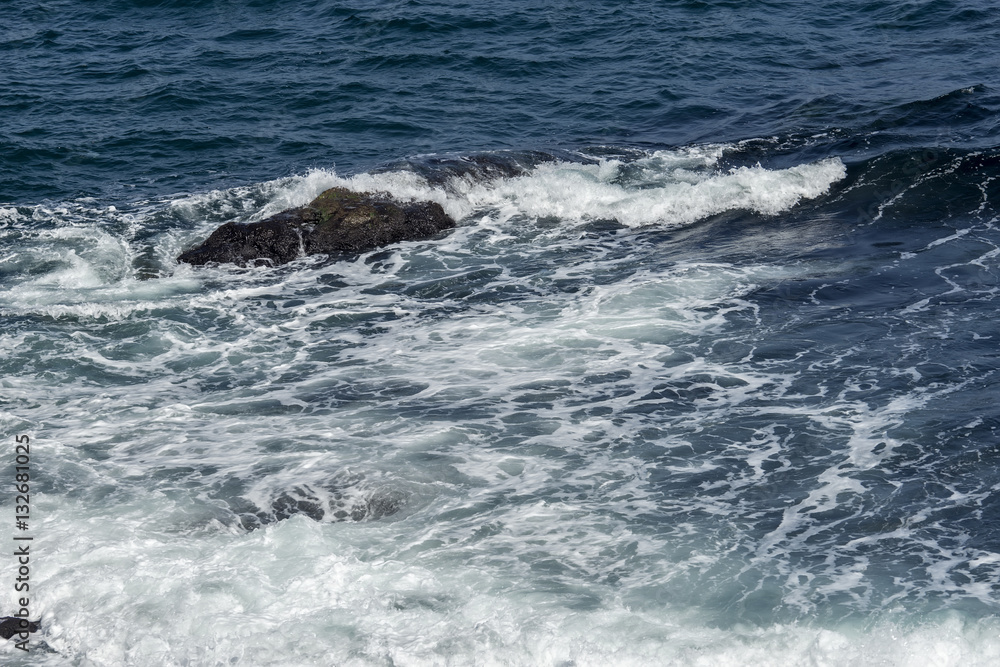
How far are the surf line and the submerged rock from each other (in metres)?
4.80

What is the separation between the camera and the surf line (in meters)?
7.67

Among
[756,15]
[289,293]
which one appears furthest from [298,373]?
[756,15]

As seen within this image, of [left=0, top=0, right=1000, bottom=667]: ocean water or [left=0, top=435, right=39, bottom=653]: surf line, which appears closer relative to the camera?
[left=0, top=435, right=39, bottom=653]: surf line

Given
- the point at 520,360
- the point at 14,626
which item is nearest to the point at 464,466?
the point at 520,360

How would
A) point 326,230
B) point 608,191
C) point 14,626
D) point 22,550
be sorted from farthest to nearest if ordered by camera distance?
point 608,191, point 326,230, point 22,550, point 14,626

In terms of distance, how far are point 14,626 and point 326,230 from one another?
8051mm

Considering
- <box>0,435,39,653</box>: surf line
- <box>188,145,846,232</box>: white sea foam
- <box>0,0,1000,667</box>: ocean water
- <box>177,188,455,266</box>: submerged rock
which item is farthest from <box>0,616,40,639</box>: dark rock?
<box>188,145,846,232</box>: white sea foam

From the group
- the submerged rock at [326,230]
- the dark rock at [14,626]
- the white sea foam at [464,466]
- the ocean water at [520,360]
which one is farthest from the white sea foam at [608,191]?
the dark rock at [14,626]

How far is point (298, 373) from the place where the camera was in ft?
37.7

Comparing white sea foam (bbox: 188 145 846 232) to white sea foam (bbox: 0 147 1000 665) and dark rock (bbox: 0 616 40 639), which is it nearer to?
white sea foam (bbox: 0 147 1000 665)

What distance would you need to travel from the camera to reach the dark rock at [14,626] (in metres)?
7.64

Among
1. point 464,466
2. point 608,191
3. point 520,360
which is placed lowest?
point 464,466

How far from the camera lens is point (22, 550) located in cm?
834

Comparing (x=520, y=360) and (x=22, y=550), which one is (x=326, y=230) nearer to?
(x=520, y=360)
